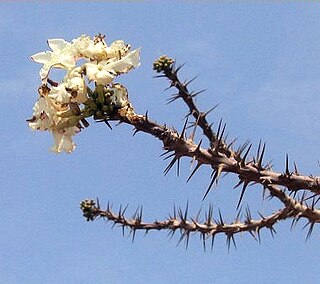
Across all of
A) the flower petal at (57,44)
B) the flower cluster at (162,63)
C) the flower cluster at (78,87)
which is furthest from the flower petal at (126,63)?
the flower cluster at (162,63)

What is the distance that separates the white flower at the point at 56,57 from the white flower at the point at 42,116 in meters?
0.20

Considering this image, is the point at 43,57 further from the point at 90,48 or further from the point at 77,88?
the point at 77,88

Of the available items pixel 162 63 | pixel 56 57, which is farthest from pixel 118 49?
pixel 162 63

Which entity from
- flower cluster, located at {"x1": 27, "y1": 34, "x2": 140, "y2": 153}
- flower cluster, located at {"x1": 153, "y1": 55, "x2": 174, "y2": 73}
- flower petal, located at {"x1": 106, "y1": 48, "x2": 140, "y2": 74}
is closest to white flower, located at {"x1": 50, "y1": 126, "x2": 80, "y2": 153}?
flower cluster, located at {"x1": 27, "y1": 34, "x2": 140, "y2": 153}

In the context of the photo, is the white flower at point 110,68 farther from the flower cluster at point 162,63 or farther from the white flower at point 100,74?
the flower cluster at point 162,63

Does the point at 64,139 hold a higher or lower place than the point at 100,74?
lower

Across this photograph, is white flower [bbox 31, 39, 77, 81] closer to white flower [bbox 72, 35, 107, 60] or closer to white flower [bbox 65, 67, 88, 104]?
white flower [bbox 72, 35, 107, 60]

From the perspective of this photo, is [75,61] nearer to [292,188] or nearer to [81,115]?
[81,115]

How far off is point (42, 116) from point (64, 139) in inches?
8.9

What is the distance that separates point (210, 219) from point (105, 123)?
3274mm

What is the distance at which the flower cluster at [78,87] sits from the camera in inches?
193

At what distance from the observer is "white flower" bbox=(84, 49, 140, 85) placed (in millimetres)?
4934

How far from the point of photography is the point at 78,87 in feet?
16.1

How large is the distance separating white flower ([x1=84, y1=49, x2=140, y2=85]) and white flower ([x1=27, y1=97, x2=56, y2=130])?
37cm
